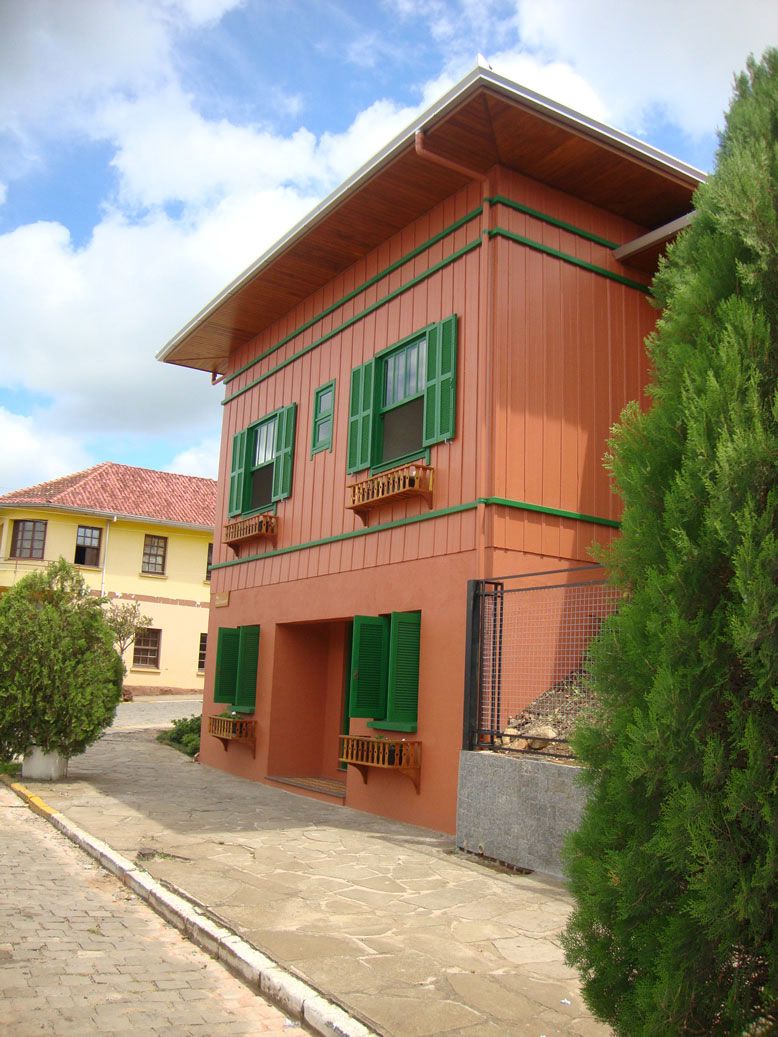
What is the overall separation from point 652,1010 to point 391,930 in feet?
9.97

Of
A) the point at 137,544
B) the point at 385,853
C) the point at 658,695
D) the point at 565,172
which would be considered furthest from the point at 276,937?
the point at 137,544

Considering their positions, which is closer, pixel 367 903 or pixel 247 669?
pixel 367 903

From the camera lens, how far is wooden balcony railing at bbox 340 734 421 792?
8.92 m

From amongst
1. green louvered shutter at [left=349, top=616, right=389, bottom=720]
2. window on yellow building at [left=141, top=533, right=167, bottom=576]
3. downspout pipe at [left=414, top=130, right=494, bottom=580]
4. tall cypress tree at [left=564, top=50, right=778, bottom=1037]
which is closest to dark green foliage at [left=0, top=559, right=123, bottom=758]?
green louvered shutter at [left=349, top=616, right=389, bottom=720]

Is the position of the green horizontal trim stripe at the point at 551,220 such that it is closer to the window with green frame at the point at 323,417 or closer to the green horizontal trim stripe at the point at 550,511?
the green horizontal trim stripe at the point at 550,511

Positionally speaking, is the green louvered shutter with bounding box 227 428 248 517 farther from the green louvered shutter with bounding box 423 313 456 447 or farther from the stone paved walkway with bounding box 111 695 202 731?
the stone paved walkway with bounding box 111 695 202 731

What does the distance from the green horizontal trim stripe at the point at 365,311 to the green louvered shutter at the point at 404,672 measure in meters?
3.81

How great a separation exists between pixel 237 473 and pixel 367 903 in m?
9.13

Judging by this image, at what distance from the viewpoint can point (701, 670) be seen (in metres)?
2.65

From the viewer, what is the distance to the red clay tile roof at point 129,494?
32781 mm

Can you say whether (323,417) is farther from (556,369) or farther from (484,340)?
(556,369)

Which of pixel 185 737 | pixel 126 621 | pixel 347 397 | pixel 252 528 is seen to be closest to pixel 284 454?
pixel 252 528

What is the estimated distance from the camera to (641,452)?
120 inches

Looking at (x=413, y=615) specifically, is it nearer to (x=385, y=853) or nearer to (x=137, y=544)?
(x=385, y=853)
